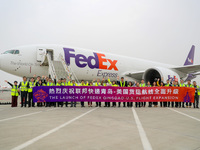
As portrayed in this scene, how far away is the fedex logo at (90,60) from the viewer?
1402cm

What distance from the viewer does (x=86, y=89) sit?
30.1ft

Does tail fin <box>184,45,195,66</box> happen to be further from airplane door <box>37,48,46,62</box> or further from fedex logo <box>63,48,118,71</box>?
airplane door <box>37,48,46,62</box>

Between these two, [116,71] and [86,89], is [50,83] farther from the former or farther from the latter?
[116,71]

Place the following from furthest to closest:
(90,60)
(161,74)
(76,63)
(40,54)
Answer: (90,60), (76,63), (161,74), (40,54)

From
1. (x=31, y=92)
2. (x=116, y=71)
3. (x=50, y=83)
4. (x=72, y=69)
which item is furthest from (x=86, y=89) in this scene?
(x=116, y=71)

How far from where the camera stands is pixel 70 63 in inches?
545

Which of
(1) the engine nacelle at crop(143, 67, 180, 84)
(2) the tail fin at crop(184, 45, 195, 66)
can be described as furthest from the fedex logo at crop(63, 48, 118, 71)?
(2) the tail fin at crop(184, 45, 195, 66)

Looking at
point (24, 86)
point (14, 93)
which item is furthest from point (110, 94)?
point (14, 93)

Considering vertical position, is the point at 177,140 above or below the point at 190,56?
below

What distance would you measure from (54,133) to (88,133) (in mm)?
652

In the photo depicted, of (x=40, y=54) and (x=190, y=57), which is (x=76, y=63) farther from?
(x=190, y=57)

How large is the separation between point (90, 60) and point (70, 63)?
75.7 inches

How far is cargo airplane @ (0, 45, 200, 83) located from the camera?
1238cm

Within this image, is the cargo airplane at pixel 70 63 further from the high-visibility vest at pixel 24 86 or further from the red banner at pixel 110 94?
the red banner at pixel 110 94
